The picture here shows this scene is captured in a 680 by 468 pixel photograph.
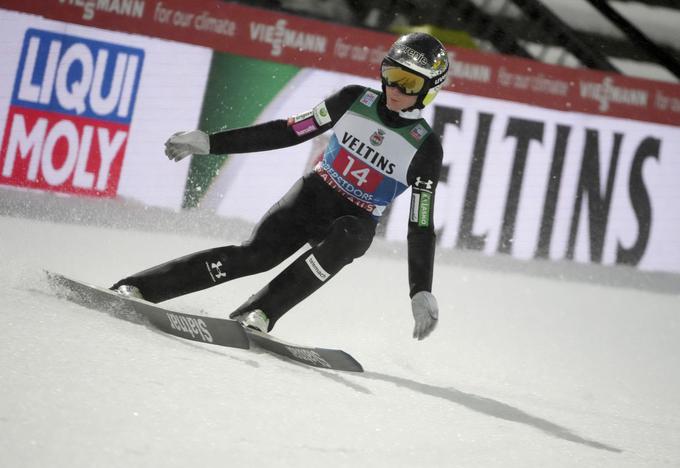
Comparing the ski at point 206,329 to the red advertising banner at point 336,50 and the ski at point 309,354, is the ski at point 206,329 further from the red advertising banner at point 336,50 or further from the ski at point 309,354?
the red advertising banner at point 336,50

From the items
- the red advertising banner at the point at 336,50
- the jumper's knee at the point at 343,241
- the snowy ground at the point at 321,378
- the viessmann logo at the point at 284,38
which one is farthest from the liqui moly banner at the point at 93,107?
the jumper's knee at the point at 343,241

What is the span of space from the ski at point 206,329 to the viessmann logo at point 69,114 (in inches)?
109

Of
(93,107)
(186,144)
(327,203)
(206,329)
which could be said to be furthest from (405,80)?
(93,107)

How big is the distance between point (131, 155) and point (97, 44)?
2.65 feet

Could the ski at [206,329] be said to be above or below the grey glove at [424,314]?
below

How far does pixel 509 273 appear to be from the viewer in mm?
7770

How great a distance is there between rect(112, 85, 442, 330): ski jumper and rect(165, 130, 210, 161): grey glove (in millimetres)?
56

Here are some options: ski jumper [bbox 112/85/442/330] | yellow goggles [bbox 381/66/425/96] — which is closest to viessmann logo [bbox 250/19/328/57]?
ski jumper [bbox 112/85/442/330]

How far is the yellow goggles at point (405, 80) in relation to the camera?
13.9 feet

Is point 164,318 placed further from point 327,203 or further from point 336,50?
point 336,50

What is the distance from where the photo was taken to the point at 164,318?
4.01 metres

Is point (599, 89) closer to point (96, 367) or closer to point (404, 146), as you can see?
point (404, 146)

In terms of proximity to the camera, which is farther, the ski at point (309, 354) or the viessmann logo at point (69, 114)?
the viessmann logo at point (69, 114)

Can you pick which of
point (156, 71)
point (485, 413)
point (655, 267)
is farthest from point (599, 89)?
point (485, 413)
